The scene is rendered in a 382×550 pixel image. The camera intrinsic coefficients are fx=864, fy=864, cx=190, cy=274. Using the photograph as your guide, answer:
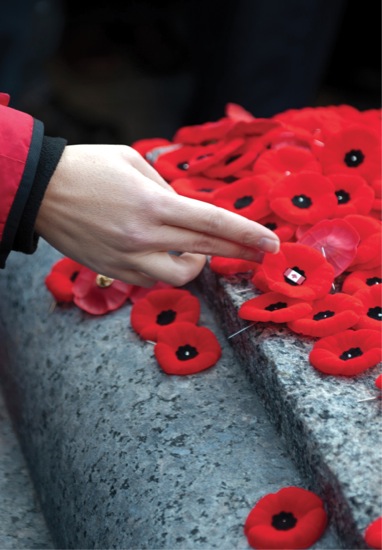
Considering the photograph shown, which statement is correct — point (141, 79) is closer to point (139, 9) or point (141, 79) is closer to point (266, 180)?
point (139, 9)

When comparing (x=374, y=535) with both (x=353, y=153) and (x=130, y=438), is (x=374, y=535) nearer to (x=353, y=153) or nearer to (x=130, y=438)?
(x=130, y=438)

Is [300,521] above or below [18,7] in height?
above

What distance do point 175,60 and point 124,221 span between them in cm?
300

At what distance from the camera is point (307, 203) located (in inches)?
61.1

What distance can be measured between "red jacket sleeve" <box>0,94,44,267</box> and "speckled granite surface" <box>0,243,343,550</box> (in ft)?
1.05

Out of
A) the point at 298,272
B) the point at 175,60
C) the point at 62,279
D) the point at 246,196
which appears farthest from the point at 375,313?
the point at 175,60

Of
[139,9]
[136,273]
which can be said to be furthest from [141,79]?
[136,273]

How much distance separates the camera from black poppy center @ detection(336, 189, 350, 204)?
1592 millimetres

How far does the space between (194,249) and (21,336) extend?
0.52 metres

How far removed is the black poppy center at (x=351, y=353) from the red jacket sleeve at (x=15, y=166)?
0.53 m

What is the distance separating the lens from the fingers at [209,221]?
4.26 ft

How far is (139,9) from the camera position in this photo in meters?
4.27

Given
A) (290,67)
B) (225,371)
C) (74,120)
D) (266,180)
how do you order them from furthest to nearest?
(74,120) → (290,67) → (266,180) → (225,371)

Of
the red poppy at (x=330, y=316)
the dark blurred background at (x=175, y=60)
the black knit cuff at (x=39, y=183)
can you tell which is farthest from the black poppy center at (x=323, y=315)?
the dark blurred background at (x=175, y=60)
